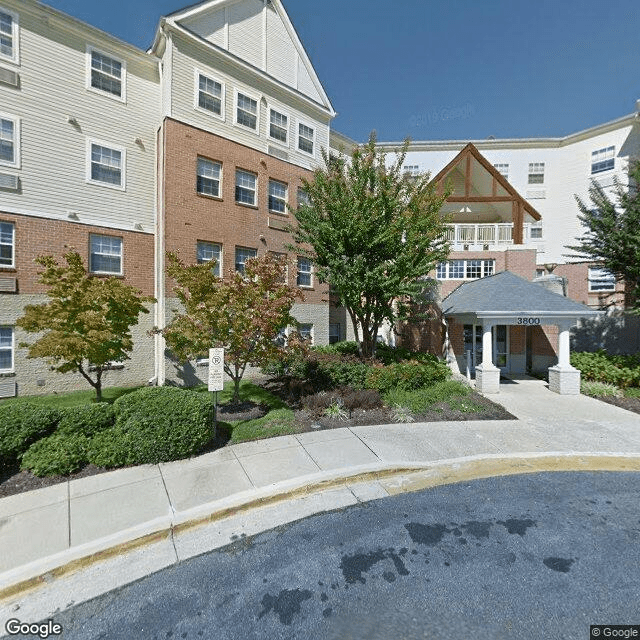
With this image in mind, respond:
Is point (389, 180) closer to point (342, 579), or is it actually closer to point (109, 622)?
point (342, 579)

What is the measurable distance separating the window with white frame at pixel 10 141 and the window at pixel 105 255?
3.18 metres

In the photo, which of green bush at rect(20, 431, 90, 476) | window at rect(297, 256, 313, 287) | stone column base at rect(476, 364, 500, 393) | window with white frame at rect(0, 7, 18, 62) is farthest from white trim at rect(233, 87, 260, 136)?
stone column base at rect(476, 364, 500, 393)

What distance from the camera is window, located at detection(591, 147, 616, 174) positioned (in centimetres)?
2216

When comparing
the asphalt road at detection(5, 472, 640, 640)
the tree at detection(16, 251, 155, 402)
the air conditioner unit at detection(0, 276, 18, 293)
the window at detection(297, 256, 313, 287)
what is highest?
A: the window at detection(297, 256, 313, 287)

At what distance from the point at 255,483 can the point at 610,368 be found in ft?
47.4

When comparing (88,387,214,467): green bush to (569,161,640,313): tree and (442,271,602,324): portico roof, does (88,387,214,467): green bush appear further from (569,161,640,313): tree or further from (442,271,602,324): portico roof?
(569,161,640,313): tree

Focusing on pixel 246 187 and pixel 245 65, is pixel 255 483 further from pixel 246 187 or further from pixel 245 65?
pixel 245 65

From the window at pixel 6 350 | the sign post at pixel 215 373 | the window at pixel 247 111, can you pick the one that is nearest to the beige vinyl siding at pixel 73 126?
the window at pixel 247 111

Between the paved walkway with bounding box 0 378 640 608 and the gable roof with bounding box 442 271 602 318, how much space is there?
4428 mm

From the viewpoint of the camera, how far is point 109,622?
3234 millimetres

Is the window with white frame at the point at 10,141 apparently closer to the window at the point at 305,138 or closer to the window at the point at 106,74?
the window at the point at 106,74

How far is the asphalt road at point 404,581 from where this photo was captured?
124 inches

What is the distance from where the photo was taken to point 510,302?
503 inches

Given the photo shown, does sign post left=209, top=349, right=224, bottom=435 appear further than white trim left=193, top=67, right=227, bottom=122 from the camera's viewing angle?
No
